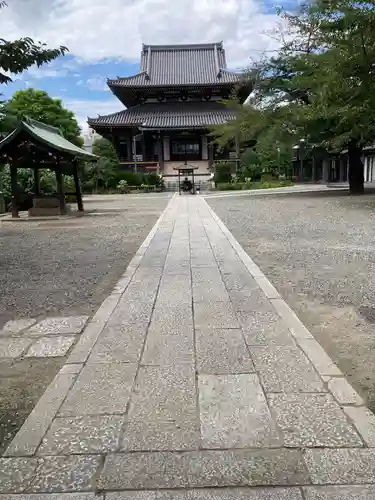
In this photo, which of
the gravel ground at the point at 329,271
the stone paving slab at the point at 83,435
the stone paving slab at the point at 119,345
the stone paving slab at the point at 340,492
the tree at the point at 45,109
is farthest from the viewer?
the tree at the point at 45,109

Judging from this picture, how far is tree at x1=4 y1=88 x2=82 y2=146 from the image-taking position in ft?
112

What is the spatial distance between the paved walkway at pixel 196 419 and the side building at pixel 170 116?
3448 centimetres

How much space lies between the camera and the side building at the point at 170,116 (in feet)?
125

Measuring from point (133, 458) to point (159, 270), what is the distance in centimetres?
485

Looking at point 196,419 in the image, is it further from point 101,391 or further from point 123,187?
point 123,187

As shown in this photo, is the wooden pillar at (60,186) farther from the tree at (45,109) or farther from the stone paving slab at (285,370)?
the tree at (45,109)

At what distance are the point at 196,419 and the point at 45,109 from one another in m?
37.2

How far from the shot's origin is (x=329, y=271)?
7012mm

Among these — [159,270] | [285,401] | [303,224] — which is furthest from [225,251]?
[285,401]

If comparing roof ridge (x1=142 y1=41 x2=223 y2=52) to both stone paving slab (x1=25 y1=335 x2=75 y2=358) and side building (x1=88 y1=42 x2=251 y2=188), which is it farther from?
stone paving slab (x1=25 y1=335 x2=75 y2=358)

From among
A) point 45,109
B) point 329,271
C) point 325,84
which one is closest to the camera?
point 329,271

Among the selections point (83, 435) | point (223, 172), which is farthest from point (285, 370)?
point (223, 172)

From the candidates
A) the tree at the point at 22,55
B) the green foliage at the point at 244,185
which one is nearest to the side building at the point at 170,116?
the green foliage at the point at 244,185

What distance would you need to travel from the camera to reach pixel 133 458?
243cm
